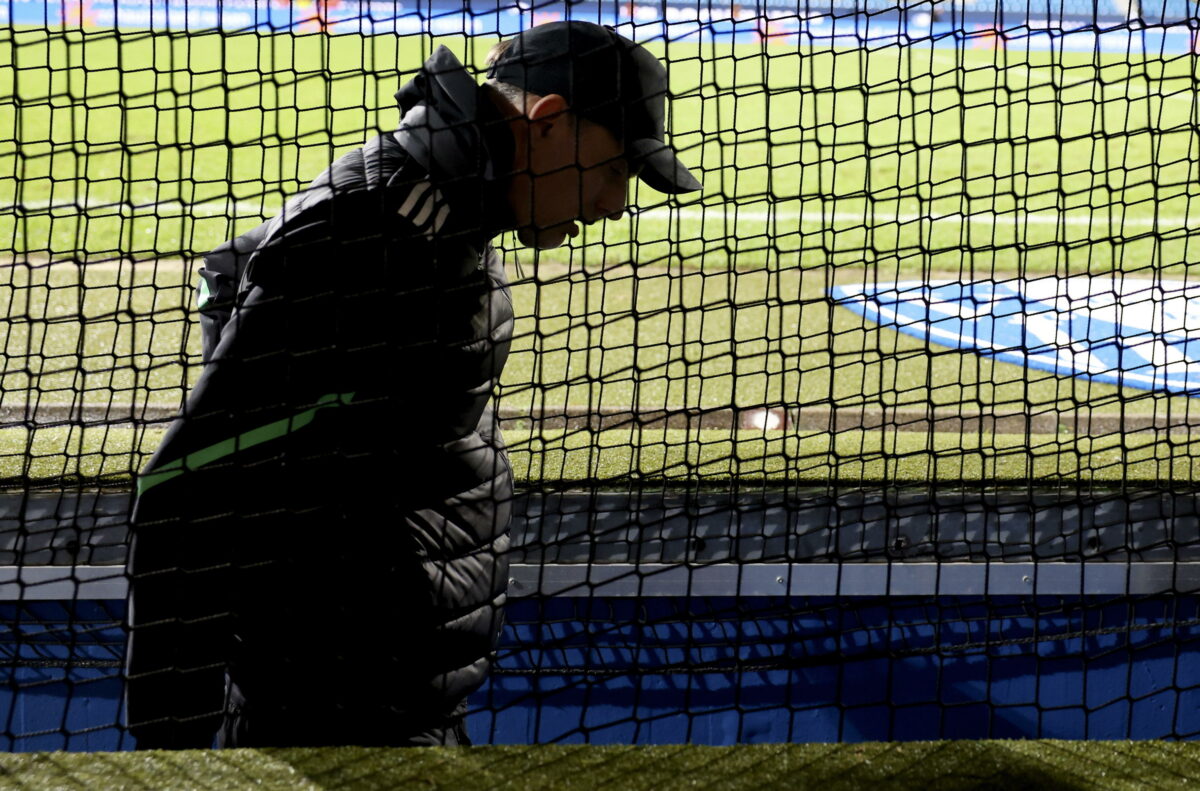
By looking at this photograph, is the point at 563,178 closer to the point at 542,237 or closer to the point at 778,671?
the point at 542,237

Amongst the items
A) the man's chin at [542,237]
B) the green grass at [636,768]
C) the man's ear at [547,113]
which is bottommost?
the green grass at [636,768]

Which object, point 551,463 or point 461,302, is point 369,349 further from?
point 551,463

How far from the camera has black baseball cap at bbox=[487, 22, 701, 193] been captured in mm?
1385

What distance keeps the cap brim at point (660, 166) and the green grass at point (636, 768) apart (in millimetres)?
631

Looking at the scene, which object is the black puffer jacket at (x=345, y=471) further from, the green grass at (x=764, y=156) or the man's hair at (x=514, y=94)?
the green grass at (x=764, y=156)

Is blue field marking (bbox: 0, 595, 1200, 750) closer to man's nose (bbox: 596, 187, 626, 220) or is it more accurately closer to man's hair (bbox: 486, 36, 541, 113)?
man's nose (bbox: 596, 187, 626, 220)

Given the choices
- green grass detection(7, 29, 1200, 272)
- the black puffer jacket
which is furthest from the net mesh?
green grass detection(7, 29, 1200, 272)

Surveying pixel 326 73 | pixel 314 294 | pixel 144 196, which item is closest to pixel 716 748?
pixel 314 294

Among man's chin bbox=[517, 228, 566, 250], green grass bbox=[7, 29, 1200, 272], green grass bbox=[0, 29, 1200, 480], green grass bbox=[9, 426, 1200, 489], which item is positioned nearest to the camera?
man's chin bbox=[517, 228, 566, 250]

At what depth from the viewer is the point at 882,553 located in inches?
93.0

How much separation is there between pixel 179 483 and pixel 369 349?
23 centimetres

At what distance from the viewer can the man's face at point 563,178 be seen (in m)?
1.38

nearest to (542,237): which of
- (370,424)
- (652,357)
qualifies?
(370,424)

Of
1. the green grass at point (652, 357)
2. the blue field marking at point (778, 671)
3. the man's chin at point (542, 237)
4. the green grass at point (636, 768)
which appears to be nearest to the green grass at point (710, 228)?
the green grass at point (652, 357)
